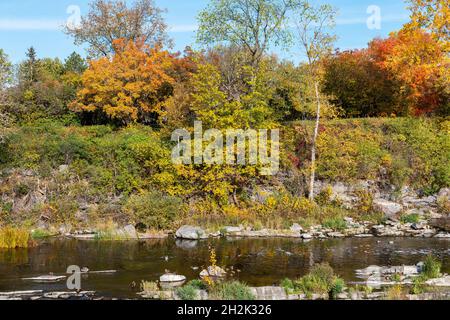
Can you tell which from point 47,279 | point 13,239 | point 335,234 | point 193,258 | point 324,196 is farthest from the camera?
point 324,196

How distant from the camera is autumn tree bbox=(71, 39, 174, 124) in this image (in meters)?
34.1

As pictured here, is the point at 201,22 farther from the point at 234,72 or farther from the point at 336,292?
the point at 336,292

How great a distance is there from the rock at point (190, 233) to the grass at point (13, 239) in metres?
6.52

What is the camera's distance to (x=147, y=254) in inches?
829

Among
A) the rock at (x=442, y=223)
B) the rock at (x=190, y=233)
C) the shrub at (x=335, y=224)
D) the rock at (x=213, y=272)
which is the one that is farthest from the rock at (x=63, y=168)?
the rock at (x=442, y=223)

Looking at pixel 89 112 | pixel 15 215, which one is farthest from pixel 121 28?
pixel 15 215

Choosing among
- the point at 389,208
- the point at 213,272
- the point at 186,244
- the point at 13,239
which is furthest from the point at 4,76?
the point at 389,208

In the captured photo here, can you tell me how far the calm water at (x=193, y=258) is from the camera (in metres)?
17.0

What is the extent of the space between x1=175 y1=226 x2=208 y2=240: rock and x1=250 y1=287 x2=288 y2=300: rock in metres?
9.63

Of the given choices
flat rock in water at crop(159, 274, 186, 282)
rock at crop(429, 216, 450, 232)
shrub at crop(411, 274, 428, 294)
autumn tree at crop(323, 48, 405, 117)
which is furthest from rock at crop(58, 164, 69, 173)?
shrub at crop(411, 274, 428, 294)

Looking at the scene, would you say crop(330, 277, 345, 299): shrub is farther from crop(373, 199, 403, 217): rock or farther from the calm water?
crop(373, 199, 403, 217): rock

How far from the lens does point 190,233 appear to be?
2427cm

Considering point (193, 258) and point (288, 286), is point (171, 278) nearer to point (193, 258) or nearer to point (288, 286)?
point (193, 258)

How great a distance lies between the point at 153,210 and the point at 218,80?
917cm
